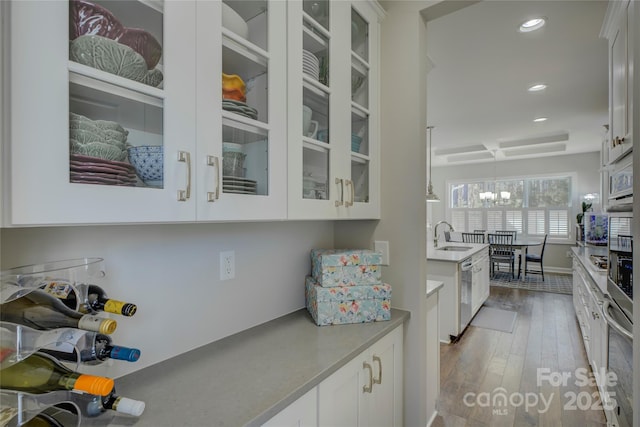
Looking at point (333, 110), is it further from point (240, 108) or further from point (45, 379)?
point (45, 379)

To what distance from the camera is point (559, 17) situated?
84.7 inches

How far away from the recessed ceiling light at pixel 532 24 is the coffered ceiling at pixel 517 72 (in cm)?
4

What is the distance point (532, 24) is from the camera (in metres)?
2.21

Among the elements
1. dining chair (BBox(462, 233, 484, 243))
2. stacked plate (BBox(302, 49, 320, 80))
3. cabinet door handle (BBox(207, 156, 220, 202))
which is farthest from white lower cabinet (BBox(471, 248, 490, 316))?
cabinet door handle (BBox(207, 156, 220, 202))

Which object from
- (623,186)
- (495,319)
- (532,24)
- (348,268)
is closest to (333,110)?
(348,268)

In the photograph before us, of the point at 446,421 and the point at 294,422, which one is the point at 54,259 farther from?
the point at 446,421

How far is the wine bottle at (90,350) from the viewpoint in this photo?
0.70m

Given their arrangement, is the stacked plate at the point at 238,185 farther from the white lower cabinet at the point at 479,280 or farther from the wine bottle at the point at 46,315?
the white lower cabinet at the point at 479,280

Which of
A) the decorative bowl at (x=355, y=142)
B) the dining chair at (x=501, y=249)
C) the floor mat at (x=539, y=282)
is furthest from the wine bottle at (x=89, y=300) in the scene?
the dining chair at (x=501, y=249)

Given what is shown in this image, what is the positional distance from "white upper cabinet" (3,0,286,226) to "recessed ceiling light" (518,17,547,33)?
6.73 feet

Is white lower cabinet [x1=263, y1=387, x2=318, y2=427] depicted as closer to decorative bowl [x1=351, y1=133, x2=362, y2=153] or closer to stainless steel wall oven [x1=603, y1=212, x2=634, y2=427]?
decorative bowl [x1=351, y1=133, x2=362, y2=153]

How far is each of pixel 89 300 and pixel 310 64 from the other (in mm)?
1108

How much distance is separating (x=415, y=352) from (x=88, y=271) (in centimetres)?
146

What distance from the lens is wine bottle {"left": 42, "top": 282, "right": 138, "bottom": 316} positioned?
2.42 ft
